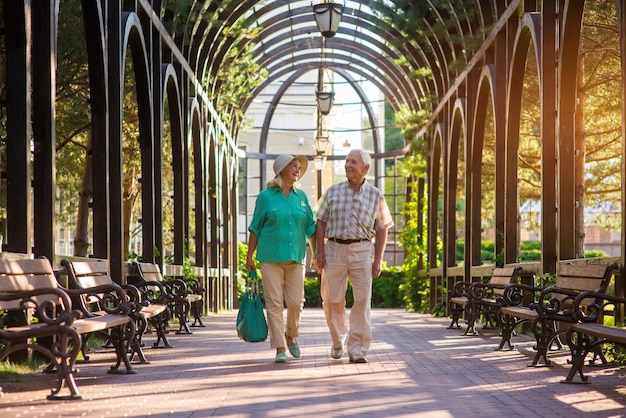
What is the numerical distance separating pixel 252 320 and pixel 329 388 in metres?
2.21

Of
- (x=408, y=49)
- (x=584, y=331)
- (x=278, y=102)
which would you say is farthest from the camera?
(x=278, y=102)

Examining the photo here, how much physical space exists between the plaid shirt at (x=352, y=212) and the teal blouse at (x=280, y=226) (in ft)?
0.64

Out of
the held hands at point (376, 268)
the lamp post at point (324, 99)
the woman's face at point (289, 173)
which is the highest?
the lamp post at point (324, 99)

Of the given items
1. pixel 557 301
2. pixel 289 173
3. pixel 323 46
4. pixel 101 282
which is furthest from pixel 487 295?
pixel 323 46

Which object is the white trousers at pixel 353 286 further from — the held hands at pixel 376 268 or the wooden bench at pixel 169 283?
the wooden bench at pixel 169 283

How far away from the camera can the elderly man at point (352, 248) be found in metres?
8.57

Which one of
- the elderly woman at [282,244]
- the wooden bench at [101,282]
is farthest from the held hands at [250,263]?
the wooden bench at [101,282]

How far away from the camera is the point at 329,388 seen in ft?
21.4

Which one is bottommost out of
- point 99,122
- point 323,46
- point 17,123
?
point 17,123

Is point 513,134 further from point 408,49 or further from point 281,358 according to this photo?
point 408,49

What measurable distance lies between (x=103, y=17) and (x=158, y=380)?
191 inches

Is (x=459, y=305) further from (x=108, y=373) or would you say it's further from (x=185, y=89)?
(x=108, y=373)

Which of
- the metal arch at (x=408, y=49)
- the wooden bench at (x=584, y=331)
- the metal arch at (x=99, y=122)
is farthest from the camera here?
the metal arch at (x=408, y=49)

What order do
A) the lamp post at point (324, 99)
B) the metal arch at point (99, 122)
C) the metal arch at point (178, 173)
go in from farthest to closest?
the lamp post at point (324, 99) → the metal arch at point (178, 173) → the metal arch at point (99, 122)
